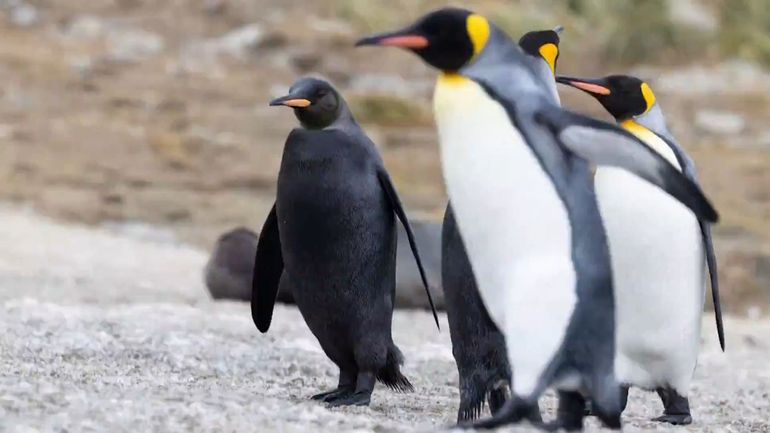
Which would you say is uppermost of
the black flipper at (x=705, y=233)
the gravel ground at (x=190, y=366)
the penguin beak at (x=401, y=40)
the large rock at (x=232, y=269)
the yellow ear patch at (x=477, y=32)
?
the yellow ear patch at (x=477, y=32)

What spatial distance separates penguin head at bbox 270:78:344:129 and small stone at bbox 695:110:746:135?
1372 cm

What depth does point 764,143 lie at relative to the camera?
16844 millimetres

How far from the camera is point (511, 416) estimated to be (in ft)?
11.2

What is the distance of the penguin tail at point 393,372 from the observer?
4562 mm

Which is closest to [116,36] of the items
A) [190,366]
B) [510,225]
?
A: [190,366]

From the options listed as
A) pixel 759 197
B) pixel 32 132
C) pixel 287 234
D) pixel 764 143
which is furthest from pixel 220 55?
pixel 287 234

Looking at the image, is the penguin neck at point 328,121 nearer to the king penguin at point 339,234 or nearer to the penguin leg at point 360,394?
the king penguin at point 339,234

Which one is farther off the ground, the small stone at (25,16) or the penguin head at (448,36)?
the small stone at (25,16)

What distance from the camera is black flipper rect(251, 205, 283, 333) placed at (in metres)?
4.91

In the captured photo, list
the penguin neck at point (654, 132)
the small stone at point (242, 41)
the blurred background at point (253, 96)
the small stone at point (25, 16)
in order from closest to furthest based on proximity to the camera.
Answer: the penguin neck at point (654, 132) → the blurred background at point (253, 96) → the small stone at point (242, 41) → the small stone at point (25, 16)

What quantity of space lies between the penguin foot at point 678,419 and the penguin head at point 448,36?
1546 millimetres

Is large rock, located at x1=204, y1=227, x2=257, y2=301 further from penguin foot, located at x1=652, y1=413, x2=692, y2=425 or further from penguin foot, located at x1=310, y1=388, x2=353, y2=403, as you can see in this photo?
penguin foot, located at x1=652, y1=413, x2=692, y2=425

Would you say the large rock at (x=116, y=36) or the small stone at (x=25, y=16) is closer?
the large rock at (x=116, y=36)

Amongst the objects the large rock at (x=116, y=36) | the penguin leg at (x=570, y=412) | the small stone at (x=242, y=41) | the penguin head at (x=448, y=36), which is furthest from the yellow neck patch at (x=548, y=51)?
the small stone at (x=242, y=41)
